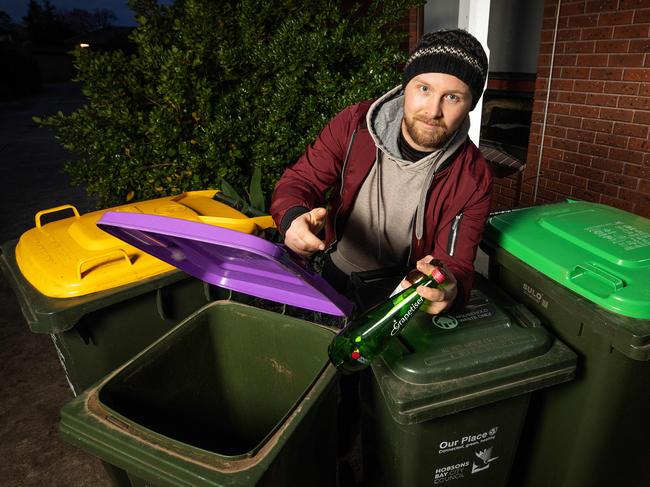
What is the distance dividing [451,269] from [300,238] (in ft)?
1.85

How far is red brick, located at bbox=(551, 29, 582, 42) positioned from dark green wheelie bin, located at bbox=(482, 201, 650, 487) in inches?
90.4

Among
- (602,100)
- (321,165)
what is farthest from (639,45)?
(321,165)

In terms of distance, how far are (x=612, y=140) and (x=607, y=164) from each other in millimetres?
188

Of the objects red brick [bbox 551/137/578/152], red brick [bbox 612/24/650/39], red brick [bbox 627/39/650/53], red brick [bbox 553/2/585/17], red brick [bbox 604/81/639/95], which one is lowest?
red brick [bbox 551/137/578/152]

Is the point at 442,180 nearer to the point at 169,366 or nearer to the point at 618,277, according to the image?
the point at 618,277

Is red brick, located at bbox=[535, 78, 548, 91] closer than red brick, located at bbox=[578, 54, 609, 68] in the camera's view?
No

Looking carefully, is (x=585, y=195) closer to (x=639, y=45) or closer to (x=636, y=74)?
(x=636, y=74)

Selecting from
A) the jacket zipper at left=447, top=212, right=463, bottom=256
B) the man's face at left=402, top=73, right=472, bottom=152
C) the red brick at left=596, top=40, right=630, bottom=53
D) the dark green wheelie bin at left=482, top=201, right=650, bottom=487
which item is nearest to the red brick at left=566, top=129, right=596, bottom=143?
the red brick at left=596, top=40, right=630, bottom=53

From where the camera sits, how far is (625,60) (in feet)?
10.5

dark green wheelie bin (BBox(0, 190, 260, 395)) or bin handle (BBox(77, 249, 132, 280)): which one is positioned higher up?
bin handle (BBox(77, 249, 132, 280))

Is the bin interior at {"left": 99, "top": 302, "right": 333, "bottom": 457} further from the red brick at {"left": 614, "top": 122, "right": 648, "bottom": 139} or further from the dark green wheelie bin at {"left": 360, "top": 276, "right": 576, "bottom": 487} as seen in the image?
the red brick at {"left": 614, "top": 122, "right": 648, "bottom": 139}

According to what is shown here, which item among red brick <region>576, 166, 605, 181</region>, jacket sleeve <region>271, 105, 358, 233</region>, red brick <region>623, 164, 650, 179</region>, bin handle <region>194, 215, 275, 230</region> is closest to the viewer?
jacket sleeve <region>271, 105, 358, 233</region>

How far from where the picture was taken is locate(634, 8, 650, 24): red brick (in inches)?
119

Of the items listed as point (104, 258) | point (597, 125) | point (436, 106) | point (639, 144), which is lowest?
point (104, 258)
